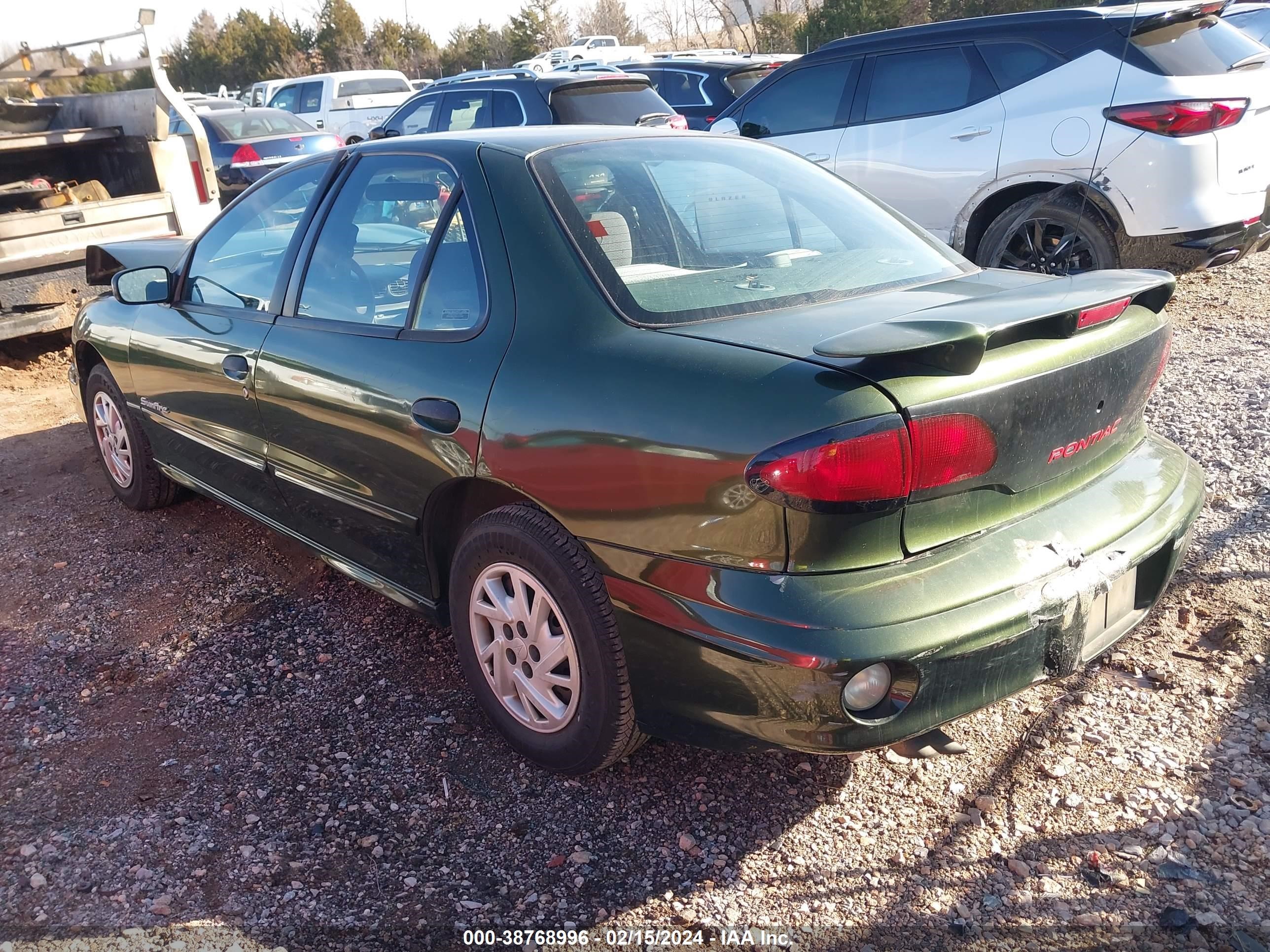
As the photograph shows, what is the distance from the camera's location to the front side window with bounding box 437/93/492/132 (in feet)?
33.4

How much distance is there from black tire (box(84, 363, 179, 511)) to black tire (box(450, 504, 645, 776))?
7.93 ft

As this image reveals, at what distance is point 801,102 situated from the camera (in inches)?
298

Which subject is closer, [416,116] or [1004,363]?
[1004,363]

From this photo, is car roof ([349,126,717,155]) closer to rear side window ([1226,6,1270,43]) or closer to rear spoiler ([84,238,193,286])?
rear spoiler ([84,238,193,286])

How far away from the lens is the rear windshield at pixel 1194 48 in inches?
225

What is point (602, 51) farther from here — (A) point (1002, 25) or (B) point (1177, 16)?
(B) point (1177, 16)

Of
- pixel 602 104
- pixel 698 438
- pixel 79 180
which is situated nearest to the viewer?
pixel 698 438

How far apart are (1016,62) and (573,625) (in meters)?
5.53

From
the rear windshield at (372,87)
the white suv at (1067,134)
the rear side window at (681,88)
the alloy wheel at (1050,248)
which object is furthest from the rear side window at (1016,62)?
the rear windshield at (372,87)

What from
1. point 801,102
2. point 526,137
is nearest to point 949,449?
point 526,137

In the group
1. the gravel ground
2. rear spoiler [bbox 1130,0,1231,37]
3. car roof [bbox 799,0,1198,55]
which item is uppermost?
car roof [bbox 799,0,1198,55]

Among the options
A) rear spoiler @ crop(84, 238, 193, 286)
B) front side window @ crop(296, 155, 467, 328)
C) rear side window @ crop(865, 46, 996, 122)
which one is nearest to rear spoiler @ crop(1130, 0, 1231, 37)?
rear side window @ crop(865, 46, 996, 122)

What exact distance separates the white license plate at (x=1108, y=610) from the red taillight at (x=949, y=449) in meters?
0.50

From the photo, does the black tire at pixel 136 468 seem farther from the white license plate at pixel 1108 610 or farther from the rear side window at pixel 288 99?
the rear side window at pixel 288 99
